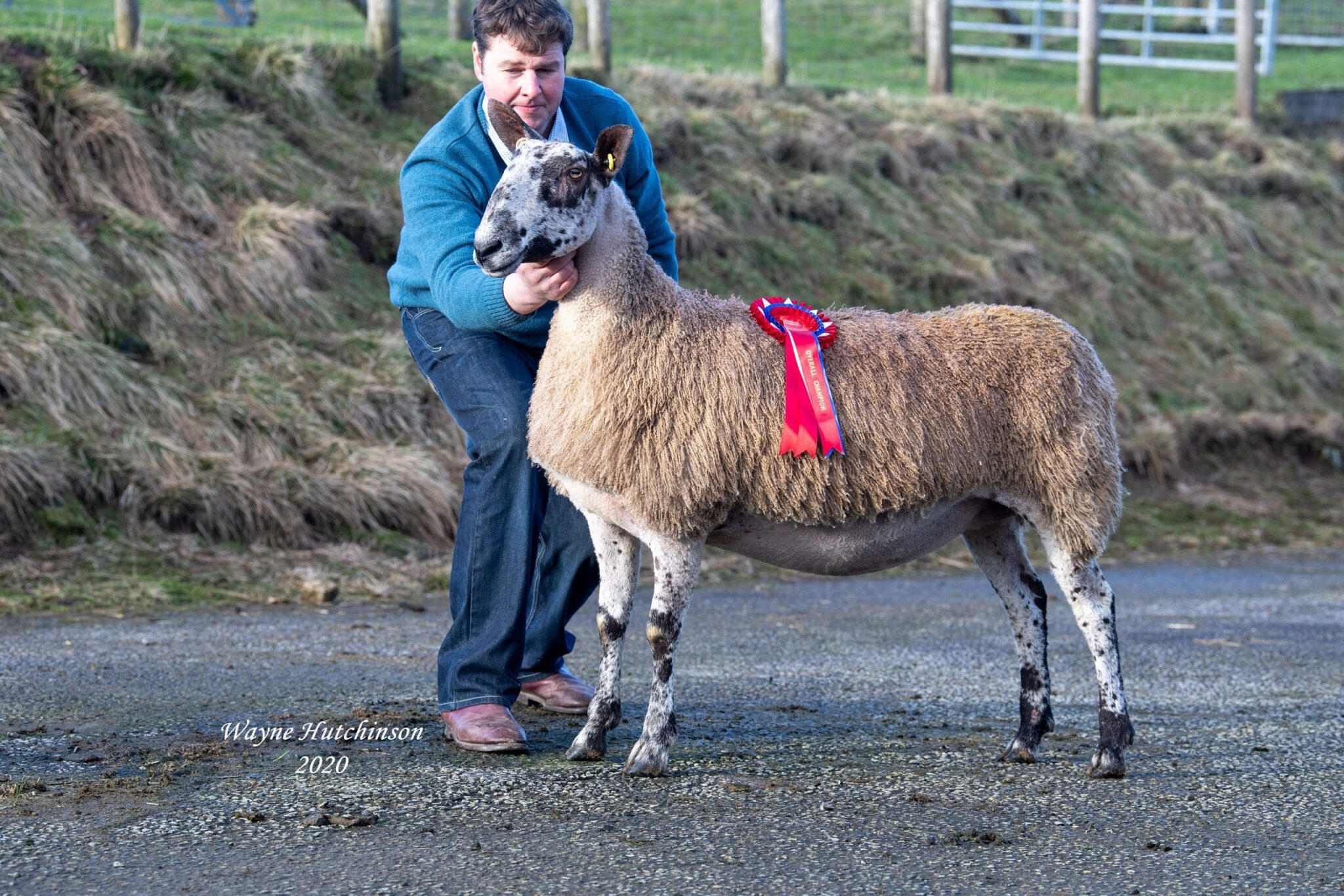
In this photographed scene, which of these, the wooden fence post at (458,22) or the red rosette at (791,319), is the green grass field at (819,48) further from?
the red rosette at (791,319)

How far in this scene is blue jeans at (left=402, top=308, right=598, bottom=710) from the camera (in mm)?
4781

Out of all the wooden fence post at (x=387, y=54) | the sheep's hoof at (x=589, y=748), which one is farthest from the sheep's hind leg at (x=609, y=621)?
the wooden fence post at (x=387, y=54)

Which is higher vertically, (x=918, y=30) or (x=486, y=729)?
(x=918, y=30)

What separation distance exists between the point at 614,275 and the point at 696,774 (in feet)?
5.19

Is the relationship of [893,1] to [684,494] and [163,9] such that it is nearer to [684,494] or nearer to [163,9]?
[163,9]

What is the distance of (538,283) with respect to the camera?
171 inches

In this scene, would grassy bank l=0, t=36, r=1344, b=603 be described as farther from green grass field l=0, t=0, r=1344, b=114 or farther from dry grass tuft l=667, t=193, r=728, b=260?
green grass field l=0, t=0, r=1344, b=114

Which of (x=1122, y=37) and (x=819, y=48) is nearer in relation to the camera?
(x=1122, y=37)

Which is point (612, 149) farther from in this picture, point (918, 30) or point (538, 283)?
point (918, 30)

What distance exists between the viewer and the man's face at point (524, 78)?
4.62 meters

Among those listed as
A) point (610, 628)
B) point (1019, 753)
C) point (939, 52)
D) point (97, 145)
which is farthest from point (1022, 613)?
point (939, 52)

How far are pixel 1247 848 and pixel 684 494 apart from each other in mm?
1859

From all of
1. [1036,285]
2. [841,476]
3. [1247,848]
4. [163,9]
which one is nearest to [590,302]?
[841,476]

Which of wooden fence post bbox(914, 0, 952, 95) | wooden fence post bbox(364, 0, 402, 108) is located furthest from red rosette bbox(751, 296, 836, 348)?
wooden fence post bbox(914, 0, 952, 95)
